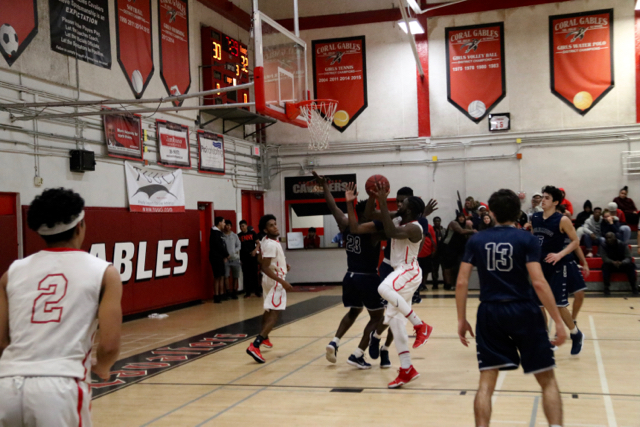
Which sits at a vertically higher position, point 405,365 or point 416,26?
point 416,26

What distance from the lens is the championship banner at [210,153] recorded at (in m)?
15.0

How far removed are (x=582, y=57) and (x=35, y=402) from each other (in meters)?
17.3

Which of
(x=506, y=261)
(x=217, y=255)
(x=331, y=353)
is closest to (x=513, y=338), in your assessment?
(x=506, y=261)

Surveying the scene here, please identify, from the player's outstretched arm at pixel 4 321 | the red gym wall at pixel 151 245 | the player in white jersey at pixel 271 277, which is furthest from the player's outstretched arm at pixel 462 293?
the red gym wall at pixel 151 245

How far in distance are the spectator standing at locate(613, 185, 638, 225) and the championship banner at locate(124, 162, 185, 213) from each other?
36.1ft

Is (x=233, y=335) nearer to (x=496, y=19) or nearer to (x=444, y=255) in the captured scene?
(x=444, y=255)

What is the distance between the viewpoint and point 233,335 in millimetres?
9672

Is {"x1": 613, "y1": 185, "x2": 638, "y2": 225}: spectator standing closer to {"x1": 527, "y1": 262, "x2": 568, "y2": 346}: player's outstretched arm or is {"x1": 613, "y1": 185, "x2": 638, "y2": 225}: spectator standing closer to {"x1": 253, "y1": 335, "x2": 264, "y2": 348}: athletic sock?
{"x1": 253, "y1": 335, "x2": 264, "y2": 348}: athletic sock

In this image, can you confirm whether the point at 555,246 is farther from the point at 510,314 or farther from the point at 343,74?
the point at 343,74

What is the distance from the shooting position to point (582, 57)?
16781 mm

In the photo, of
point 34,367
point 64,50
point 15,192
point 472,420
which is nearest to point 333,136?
point 64,50

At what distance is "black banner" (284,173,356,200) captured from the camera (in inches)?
724

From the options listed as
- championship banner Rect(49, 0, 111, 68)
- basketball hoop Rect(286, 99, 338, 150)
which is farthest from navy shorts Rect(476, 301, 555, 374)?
championship banner Rect(49, 0, 111, 68)

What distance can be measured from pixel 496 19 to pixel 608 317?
1009cm
